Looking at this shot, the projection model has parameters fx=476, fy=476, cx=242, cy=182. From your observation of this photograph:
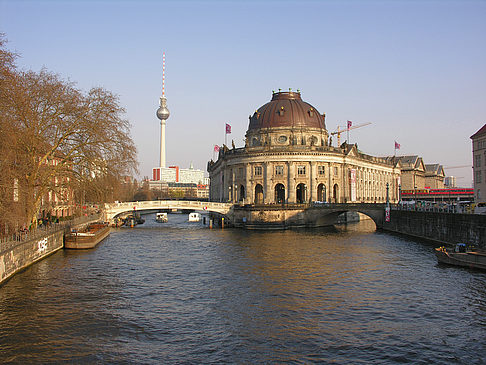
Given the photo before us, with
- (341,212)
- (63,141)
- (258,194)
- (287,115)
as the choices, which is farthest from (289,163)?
(63,141)

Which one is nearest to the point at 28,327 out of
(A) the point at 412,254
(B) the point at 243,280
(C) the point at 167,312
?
(C) the point at 167,312

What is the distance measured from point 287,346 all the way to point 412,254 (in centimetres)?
3168

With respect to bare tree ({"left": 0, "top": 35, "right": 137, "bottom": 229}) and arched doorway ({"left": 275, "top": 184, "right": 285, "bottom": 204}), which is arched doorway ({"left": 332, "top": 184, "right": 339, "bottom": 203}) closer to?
arched doorway ({"left": 275, "top": 184, "right": 285, "bottom": 204})

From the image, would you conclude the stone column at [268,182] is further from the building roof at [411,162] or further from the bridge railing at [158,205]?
the building roof at [411,162]

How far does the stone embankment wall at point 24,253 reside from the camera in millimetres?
34650

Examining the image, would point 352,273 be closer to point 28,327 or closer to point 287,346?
point 287,346

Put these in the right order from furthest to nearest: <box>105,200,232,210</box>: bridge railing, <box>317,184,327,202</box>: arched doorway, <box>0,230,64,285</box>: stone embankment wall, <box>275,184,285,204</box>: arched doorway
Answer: <box>275,184,285,204</box>: arched doorway
<box>317,184,327,202</box>: arched doorway
<box>105,200,232,210</box>: bridge railing
<box>0,230,64,285</box>: stone embankment wall

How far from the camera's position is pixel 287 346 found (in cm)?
2306

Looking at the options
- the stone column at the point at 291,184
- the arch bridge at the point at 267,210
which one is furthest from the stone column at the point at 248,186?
the arch bridge at the point at 267,210

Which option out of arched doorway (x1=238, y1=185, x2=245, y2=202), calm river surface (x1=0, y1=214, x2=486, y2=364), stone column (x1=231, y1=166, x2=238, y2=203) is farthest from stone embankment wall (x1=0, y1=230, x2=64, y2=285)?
arched doorway (x1=238, y1=185, x2=245, y2=202)

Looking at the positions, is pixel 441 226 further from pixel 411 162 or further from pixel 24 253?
pixel 411 162

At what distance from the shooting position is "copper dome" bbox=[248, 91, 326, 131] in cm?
10981

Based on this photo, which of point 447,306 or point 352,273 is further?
point 352,273

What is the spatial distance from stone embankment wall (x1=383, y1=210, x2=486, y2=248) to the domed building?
25894mm
